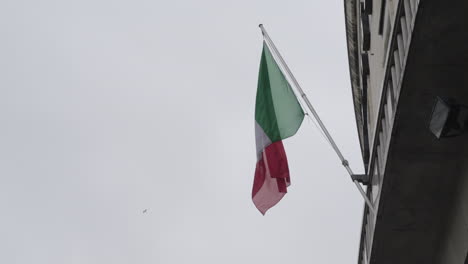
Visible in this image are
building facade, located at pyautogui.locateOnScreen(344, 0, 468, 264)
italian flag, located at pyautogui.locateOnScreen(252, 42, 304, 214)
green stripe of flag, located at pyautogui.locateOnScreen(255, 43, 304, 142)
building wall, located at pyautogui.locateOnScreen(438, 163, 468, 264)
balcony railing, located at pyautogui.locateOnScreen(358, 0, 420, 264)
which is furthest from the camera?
green stripe of flag, located at pyautogui.locateOnScreen(255, 43, 304, 142)

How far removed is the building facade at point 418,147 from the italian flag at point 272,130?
1.80m

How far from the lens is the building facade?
9.73 meters

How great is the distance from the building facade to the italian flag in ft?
5.91

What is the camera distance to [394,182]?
39.4 ft

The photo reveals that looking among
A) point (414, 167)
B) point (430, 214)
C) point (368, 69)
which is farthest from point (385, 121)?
point (368, 69)

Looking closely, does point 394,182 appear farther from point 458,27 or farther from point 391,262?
point 458,27

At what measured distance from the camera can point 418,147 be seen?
451 inches

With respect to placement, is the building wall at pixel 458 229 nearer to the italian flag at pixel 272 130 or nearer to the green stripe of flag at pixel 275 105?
the italian flag at pixel 272 130

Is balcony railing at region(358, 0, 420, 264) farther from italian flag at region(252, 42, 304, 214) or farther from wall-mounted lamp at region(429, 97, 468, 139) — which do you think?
italian flag at region(252, 42, 304, 214)

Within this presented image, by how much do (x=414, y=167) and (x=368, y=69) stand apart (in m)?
7.83

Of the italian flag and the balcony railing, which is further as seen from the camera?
the italian flag

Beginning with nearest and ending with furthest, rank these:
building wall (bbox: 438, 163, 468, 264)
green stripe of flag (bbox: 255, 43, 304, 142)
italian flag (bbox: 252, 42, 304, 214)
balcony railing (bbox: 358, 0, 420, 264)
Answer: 1. balcony railing (bbox: 358, 0, 420, 264)
2. building wall (bbox: 438, 163, 468, 264)
3. italian flag (bbox: 252, 42, 304, 214)
4. green stripe of flag (bbox: 255, 43, 304, 142)

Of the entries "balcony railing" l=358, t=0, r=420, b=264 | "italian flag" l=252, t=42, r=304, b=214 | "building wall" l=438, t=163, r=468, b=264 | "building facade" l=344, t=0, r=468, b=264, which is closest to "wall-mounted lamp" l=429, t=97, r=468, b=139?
"building facade" l=344, t=0, r=468, b=264

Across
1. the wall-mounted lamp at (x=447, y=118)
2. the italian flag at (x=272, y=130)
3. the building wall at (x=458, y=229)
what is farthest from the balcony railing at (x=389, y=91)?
the italian flag at (x=272, y=130)
